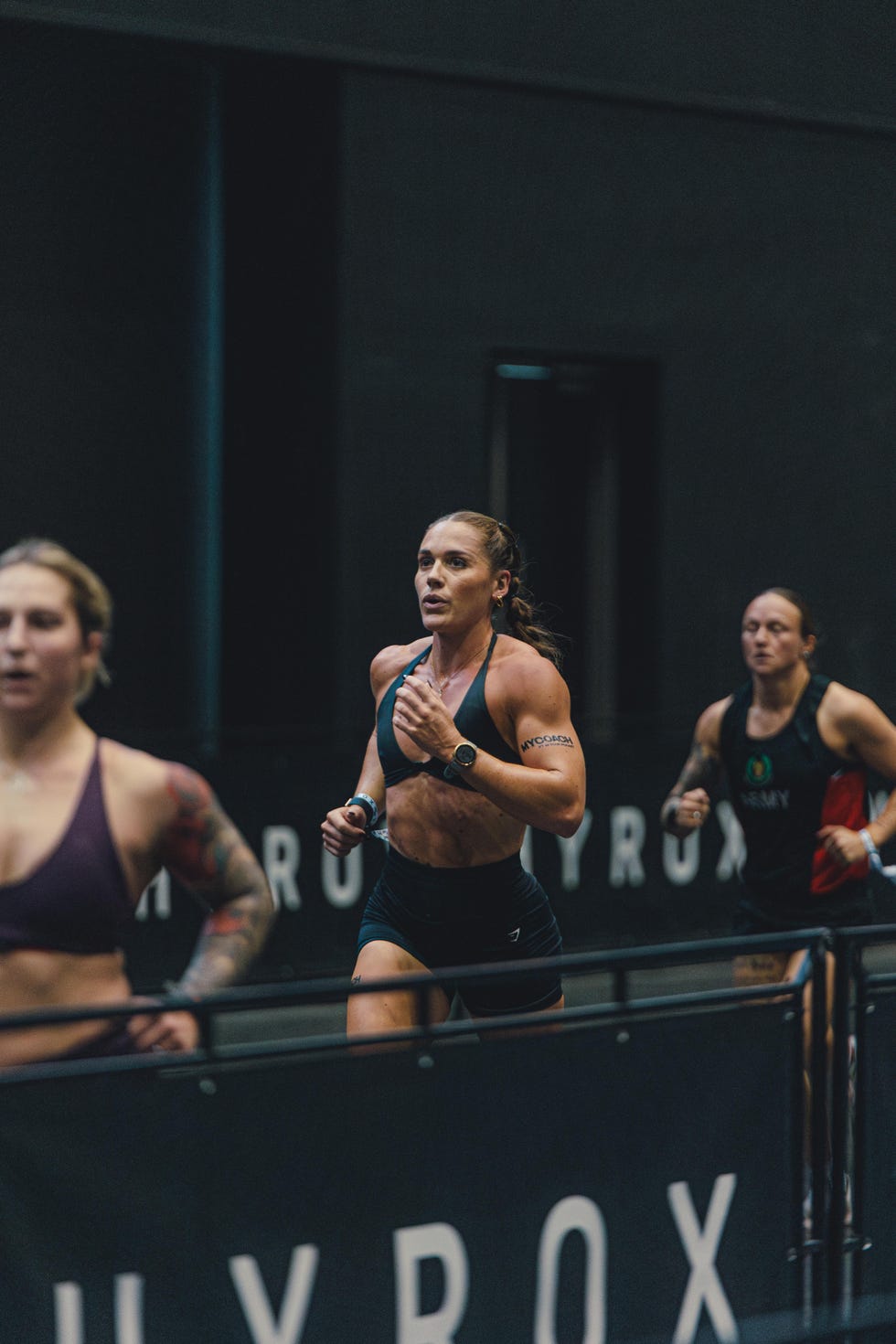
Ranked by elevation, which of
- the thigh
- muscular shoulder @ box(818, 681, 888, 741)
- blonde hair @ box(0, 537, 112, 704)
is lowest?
the thigh

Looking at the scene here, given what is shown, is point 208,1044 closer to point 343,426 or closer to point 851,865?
point 851,865

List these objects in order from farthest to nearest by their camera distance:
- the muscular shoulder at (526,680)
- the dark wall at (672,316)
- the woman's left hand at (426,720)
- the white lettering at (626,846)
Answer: the dark wall at (672,316)
the white lettering at (626,846)
the muscular shoulder at (526,680)
the woman's left hand at (426,720)

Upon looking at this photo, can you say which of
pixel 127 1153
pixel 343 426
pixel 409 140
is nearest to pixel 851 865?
pixel 127 1153

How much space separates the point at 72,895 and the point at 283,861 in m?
5.74

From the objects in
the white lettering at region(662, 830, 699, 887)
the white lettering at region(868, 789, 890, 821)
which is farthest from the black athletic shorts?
the white lettering at region(868, 789, 890, 821)

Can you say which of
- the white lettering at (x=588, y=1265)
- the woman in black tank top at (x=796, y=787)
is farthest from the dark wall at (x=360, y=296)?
the white lettering at (x=588, y=1265)

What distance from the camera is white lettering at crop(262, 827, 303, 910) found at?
31.4ft

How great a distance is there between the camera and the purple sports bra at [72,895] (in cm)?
389

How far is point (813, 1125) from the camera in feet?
15.0

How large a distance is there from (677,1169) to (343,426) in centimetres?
772

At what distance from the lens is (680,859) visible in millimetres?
10758

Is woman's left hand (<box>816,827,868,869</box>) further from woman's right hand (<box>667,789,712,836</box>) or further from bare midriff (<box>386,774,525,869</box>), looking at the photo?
bare midriff (<box>386,774,525,869</box>)

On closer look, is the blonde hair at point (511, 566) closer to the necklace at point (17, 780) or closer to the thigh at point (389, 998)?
the thigh at point (389, 998)

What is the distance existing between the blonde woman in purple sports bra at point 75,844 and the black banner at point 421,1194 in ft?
0.86
